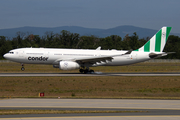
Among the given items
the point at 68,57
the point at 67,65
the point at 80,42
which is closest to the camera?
the point at 67,65

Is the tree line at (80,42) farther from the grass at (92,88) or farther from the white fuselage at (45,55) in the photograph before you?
the grass at (92,88)

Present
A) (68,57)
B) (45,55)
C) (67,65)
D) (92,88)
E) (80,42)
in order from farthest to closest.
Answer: (80,42) < (68,57) < (45,55) < (67,65) < (92,88)

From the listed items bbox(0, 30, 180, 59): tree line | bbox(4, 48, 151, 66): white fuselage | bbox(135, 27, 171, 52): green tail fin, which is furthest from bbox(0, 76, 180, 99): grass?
bbox(0, 30, 180, 59): tree line

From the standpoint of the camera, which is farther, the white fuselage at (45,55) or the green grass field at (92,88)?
the white fuselage at (45,55)

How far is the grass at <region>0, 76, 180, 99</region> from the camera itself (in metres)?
28.0

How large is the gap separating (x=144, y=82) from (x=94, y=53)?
14375 millimetres

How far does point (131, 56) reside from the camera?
163ft

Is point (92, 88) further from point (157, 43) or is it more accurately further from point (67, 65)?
point (157, 43)

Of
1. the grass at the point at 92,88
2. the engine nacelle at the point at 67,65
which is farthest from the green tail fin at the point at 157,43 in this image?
the engine nacelle at the point at 67,65

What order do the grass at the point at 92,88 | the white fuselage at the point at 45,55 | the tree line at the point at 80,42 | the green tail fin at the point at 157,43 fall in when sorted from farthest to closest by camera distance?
the tree line at the point at 80,42
the green tail fin at the point at 157,43
the white fuselage at the point at 45,55
the grass at the point at 92,88

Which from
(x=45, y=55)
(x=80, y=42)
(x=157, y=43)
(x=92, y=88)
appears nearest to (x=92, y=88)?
(x=92, y=88)

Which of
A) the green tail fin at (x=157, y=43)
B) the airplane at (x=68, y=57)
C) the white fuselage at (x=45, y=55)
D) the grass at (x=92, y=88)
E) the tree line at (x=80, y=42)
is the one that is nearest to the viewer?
the grass at (x=92, y=88)

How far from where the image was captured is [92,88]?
3147 cm

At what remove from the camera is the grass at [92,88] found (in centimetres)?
2798
